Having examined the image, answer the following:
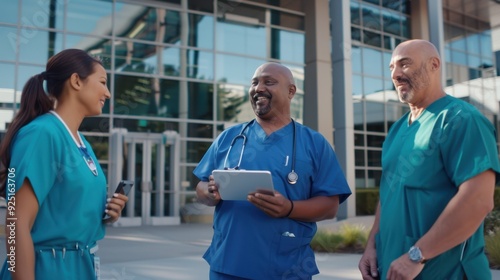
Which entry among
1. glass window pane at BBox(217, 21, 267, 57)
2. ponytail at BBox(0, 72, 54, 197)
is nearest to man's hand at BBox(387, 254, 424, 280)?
ponytail at BBox(0, 72, 54, 197)

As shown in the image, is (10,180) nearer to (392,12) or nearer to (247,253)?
(247,253)

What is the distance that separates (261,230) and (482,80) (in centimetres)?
2681

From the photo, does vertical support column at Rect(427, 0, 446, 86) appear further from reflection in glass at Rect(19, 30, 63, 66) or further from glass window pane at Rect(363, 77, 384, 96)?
reflection in glass at Rect(19, 30, 63, 66)

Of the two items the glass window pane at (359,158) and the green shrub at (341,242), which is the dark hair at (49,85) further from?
the glass window pane at (359,158)

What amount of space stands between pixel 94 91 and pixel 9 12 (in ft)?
45.0

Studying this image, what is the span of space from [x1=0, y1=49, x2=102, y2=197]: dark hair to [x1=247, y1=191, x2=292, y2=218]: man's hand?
0.97 metres

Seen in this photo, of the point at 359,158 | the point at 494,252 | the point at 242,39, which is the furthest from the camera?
the point at 359,158

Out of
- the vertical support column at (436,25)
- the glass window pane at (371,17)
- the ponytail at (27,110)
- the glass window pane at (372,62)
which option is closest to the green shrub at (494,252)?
the ponytail at (27,110)

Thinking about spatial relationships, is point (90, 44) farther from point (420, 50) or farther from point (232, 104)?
point (420, 50)

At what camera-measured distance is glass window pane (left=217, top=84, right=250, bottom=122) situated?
16.8 meters

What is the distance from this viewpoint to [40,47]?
47.2ft

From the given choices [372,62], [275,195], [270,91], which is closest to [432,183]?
[275,195]

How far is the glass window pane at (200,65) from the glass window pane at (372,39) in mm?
7542

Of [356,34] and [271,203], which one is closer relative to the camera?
[271,203]
